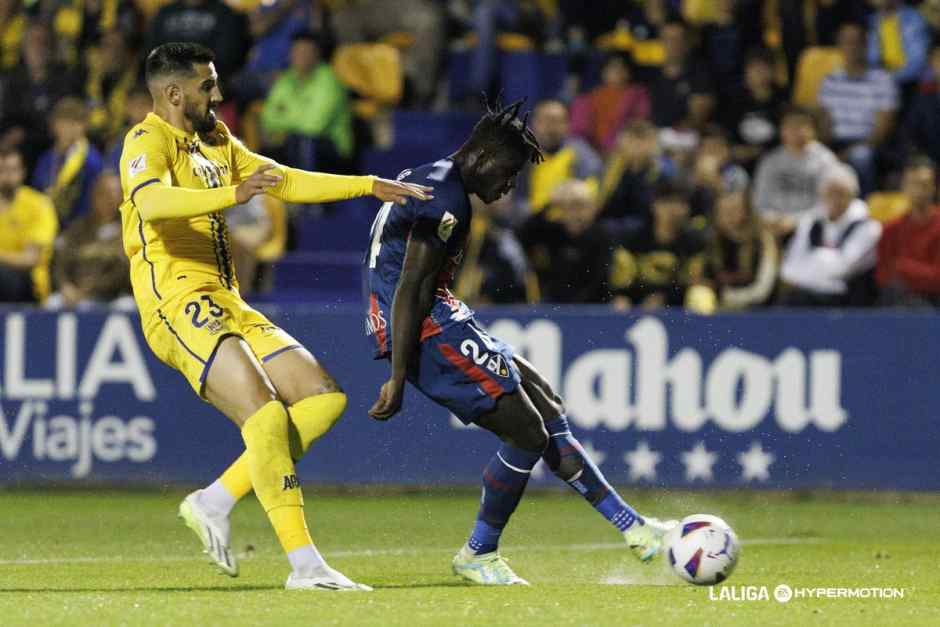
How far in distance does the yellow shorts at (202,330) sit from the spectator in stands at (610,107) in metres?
8.21

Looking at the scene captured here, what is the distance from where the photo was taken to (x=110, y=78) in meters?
17.5

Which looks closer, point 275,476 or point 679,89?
point 275,476

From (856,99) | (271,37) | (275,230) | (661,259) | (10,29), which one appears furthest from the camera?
(10,29)

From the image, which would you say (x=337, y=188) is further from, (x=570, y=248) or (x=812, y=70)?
(x=812, y=70)

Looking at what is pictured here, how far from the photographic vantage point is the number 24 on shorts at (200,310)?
310 inches

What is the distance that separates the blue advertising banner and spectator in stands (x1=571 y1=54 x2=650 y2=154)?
3595mm

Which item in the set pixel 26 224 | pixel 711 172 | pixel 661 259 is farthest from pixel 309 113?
pixel 661 259

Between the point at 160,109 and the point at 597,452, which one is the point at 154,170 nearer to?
the point at 160,109

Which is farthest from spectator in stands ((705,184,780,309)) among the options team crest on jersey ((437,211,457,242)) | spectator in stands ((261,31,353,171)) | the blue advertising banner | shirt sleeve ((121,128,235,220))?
shirt sleeve ((121,128,235,220))

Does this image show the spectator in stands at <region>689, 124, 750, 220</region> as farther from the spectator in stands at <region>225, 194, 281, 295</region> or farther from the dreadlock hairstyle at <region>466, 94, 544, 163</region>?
the dreadlock hairstyle at <region>466, 94, 544, 163</region>

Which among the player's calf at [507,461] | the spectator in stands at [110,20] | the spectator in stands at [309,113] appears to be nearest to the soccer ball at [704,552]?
the player's calf at [507,461]

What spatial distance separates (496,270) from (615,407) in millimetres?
1734

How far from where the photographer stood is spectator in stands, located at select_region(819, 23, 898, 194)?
611 inches

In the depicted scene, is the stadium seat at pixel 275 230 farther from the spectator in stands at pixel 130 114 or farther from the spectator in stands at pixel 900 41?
the spectator in stands at pixel 900 41
